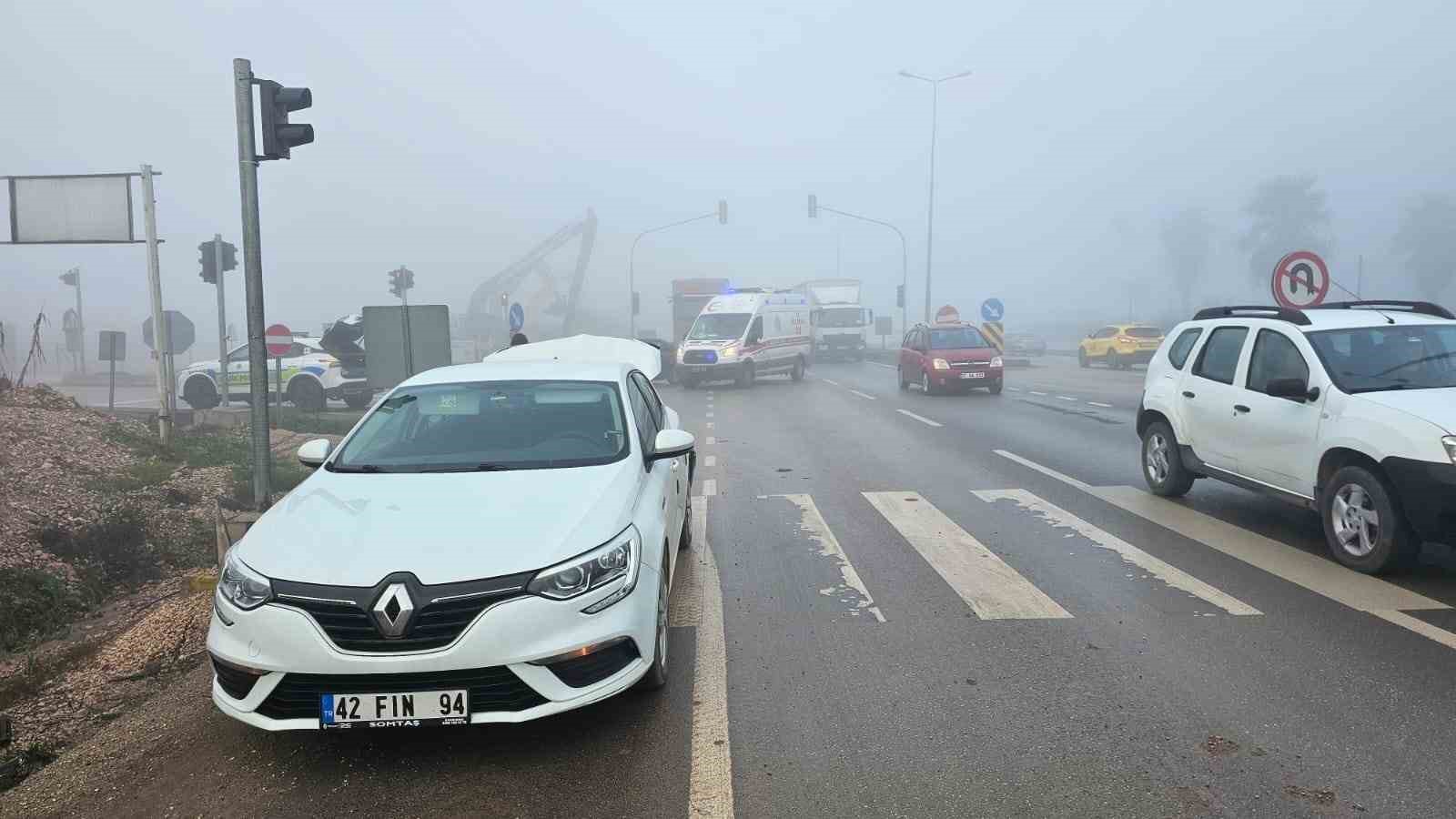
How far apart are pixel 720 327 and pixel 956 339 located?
25.0 feet

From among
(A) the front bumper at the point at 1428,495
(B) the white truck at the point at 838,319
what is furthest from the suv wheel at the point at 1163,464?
(B) the white truck at the point at 838,319

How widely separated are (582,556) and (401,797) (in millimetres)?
1081

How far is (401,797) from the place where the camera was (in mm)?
3574

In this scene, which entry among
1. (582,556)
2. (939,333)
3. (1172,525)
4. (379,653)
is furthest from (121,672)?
(939,333)

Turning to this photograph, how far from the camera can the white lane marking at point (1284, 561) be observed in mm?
5637

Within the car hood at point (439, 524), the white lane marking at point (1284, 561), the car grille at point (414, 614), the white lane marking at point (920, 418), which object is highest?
the car hood at point (439, 524)

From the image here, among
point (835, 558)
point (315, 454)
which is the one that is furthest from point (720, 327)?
point (315, 454)

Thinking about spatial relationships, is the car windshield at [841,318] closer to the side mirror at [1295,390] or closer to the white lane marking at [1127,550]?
the white lane marking at [1127,550]

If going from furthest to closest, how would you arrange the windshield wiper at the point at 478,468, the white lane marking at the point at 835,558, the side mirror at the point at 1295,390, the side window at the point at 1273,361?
the side window at the point at 1273,361 → the side mirror at the point at 1295,390 → the white lane marking at the point at 835,558 → the windshield wiper at the point at 478,468

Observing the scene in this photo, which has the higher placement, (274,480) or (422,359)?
(422,359)

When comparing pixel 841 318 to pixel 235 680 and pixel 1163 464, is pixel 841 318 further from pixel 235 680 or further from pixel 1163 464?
pixel 235 680

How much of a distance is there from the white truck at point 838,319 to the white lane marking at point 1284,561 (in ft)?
120

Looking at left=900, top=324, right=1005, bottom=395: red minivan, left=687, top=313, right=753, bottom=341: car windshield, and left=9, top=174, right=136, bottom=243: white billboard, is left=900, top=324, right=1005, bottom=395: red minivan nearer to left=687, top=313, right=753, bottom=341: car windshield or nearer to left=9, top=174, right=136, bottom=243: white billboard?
left=687, top=313, right=753, bottom=341: car windshield

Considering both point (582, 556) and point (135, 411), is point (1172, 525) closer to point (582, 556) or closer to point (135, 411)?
point (582, 556)
